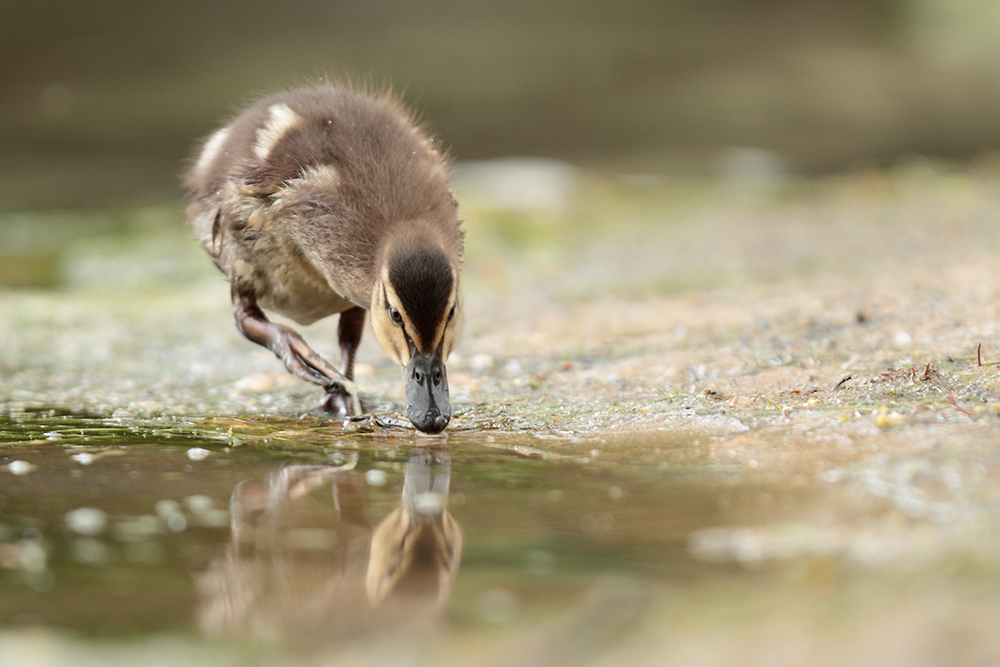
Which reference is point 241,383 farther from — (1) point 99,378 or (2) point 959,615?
(2) point 959,615

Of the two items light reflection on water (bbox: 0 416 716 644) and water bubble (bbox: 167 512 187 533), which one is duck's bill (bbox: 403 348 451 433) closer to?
light reflection on water (bbox: 0 416 716 644)

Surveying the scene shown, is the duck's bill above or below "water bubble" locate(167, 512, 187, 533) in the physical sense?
above

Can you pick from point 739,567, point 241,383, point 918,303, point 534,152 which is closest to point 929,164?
point 534,152

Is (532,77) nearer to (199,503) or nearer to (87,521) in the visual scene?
(199,503)

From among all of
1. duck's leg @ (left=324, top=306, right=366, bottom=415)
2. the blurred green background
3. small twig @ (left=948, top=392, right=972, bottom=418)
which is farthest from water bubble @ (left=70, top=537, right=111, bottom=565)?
the blurred green background

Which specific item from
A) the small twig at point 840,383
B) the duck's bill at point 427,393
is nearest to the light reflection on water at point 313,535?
the duck's bill at point 427,393

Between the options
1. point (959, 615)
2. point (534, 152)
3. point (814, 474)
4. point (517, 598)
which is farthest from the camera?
point (534, 152)
